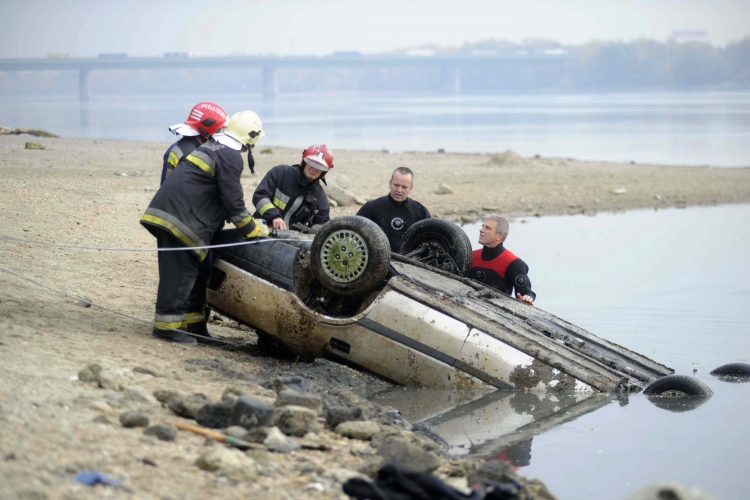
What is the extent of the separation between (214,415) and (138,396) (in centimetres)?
57

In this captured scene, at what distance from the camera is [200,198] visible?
732 cm

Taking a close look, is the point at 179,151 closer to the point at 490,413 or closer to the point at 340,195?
the point at 490,413

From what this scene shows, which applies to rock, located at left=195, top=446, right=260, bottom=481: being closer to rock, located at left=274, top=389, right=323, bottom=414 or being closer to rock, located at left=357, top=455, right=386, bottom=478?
rock, located at left=357, top=455, right=386, bottom=478

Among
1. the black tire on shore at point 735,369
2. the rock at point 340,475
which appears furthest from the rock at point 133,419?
the black tire on shore at point 735,369

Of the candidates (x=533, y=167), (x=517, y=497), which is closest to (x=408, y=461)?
(x=517, y=497)

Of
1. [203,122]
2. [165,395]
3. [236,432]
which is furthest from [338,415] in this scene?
[203,122]

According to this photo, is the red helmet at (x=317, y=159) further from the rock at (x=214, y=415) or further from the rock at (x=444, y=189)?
the rock at (x=444, y=189)

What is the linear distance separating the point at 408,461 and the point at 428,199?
517 inches

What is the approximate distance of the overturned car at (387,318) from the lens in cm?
704

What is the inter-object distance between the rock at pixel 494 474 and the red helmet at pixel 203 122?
14.3 ft

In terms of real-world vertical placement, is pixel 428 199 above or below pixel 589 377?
above

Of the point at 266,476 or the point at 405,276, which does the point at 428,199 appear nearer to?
the point at 405,276

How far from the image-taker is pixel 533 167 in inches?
955

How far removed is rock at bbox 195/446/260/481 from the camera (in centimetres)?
449
